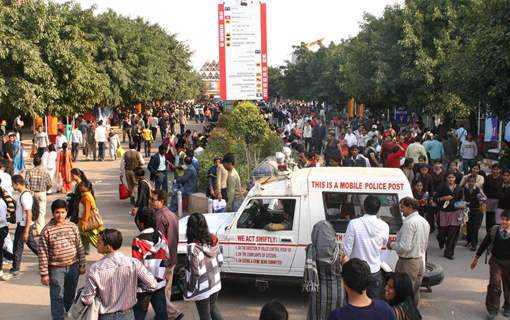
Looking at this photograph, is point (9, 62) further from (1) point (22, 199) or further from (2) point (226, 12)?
(1) point (22, 199)

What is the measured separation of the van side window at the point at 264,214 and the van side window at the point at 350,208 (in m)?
0.54

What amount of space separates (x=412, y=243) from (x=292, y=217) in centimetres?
166

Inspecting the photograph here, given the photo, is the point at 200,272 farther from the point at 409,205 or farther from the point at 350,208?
the point at 350,208

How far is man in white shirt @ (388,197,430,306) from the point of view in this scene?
678 centimetres

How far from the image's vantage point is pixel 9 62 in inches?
774

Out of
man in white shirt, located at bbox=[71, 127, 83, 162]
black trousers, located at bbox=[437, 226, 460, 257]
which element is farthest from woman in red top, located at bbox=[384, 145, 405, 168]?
man in white shirt, located at bbox=[71, 127, 83, 162]

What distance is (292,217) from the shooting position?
785 cm

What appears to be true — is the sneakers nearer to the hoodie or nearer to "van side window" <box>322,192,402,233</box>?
the hoodie

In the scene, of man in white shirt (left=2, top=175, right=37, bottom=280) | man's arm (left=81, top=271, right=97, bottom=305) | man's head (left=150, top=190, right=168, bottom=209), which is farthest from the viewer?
man in white shirt (left=2, top=175, right=37, bottom=280)

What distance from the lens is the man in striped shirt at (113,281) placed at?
5.15m

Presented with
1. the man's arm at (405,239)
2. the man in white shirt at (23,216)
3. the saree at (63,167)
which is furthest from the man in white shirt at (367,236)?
the saree at (63,167)

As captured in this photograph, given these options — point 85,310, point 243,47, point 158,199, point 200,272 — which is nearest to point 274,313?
point 85,310

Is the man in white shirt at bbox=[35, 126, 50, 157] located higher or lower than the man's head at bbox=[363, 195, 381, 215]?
higher

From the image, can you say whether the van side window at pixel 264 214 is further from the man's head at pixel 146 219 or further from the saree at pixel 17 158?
the saree at pixel 17 158
